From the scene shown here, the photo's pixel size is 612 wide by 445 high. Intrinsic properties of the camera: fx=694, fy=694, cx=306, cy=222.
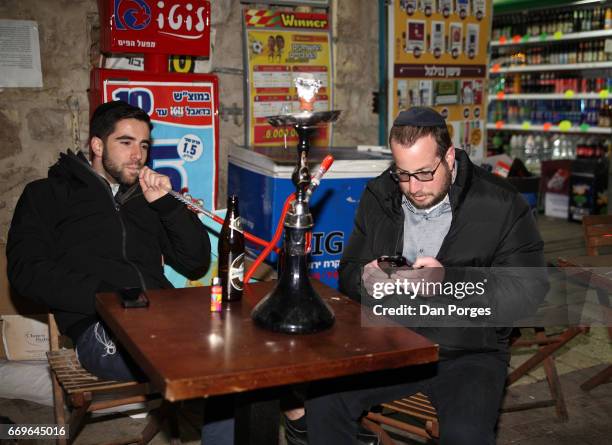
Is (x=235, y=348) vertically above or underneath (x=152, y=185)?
underneath

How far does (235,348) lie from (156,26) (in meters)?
2.18

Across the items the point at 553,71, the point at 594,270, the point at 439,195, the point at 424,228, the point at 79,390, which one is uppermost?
the point at 553,71

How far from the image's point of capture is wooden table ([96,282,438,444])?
1.46 m

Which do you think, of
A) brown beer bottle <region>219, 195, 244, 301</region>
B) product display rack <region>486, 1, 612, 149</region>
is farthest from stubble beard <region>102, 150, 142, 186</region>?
product display rack <region>486, 1, 612, 149</region>

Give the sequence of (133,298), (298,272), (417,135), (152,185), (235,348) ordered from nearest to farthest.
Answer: (235,348), (298,272), (133,298), (417,135), (152,185)

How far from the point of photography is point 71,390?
241 cm

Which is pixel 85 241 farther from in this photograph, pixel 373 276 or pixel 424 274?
pixel 424 274

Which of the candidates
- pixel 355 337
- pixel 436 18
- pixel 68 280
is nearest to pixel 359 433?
pixel 355 337

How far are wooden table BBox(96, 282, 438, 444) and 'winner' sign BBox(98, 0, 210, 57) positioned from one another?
65.3 inches

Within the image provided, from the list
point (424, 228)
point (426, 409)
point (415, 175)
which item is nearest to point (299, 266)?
point (415, 175)

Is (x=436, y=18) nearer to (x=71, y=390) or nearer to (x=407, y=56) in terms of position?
(x=407, y=56)

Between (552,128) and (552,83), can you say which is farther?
(552,83)

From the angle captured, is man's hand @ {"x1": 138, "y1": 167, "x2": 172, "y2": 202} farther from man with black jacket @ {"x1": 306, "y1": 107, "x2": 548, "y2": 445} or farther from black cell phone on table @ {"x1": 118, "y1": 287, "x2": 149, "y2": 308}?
man with black jacket @ {"x1": 306, "y1": 107, "x2": 548, "y2": 445}

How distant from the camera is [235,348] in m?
1.63
